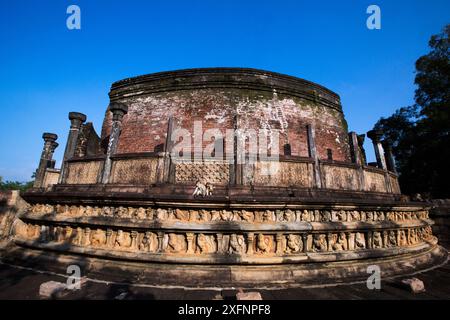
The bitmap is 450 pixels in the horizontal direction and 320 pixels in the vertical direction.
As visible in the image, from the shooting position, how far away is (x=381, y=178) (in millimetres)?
7090

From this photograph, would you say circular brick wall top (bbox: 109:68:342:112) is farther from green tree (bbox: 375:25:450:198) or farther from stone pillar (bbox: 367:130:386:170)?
green tree (bbox: 375:25:450:198)

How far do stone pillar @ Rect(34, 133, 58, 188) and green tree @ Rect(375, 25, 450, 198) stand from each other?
780 inches

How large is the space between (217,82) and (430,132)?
47.7ft

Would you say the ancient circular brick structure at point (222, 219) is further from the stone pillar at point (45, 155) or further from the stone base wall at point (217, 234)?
the stone pillar at point (45, 155)

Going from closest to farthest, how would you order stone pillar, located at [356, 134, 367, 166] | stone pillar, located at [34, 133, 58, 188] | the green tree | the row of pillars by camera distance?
the row of pillars < stone pillar, located at [34, 133, 58, 188] < stone pillar, located at [356, 134, 367, 166] < the green tree

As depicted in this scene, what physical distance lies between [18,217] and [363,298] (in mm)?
8008

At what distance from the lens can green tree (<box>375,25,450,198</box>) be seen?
13.6 meters

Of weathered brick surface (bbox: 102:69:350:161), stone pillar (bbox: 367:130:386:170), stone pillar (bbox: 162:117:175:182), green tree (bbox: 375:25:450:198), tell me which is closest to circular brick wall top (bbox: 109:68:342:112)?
weathered brick surface (bbox: 102:69:350:161)

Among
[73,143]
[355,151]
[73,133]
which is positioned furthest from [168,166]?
[355,151]

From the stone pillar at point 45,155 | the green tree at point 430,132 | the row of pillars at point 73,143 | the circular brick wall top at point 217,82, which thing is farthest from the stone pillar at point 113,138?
the green tree at point 430,132

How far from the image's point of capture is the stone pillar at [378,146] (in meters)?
8.09

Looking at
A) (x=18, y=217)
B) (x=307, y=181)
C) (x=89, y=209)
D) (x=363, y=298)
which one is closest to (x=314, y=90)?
(x=307, y=181)

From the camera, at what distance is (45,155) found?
26.8 ft

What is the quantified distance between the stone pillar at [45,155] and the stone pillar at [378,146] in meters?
12.1
